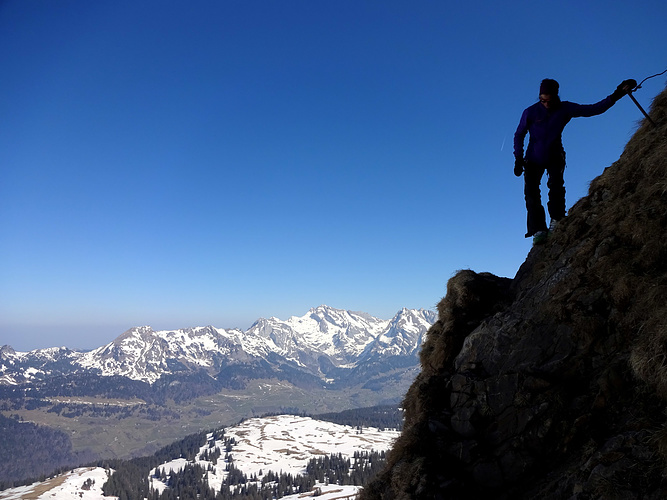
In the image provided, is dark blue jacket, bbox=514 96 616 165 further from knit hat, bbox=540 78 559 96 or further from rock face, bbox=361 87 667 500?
rock face, bbox=361 87 667 500

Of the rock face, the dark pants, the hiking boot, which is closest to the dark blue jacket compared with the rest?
the dark pants

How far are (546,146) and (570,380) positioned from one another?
805cm

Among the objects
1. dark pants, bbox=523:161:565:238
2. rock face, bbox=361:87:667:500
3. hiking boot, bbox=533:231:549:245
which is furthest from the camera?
hiking boot, bbox=533:231:549:245

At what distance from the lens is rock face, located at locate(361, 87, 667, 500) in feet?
24.7

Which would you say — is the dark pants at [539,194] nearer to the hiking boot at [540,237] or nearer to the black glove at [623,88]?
the hiking boot at [540,237]

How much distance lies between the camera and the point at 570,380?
9.45 metres

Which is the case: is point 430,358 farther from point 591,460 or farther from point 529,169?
A: point 529,169

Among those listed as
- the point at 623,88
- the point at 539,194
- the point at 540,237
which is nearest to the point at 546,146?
the point at 539,194

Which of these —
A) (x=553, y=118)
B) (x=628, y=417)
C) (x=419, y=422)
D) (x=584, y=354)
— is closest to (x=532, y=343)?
(x=584, y=354)

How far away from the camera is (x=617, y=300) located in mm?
9578

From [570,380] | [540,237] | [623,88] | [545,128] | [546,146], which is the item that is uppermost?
[623,88]

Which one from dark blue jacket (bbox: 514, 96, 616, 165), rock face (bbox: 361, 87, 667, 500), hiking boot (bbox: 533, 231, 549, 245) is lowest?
rock face (bbox: 361, 87, 667, 500)

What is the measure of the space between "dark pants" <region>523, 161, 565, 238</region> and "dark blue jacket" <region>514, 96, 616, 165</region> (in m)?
0.32

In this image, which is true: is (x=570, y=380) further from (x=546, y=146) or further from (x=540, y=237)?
(x=546, y=146)
